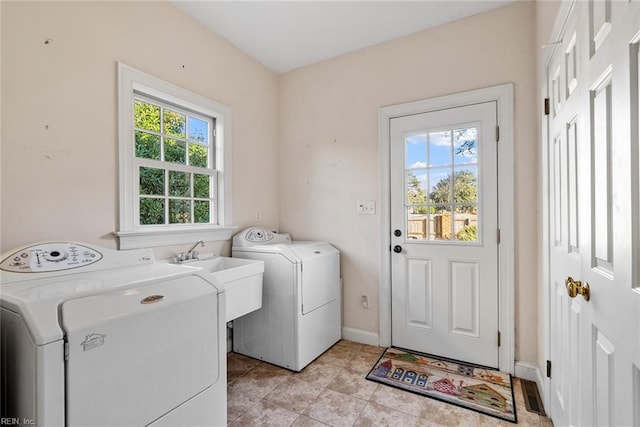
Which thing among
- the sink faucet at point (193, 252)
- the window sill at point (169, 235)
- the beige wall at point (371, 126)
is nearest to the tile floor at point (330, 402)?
the beige wall at point (371, 126)

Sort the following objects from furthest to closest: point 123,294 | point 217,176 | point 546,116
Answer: point 217,176, point 546,116, point 123,294

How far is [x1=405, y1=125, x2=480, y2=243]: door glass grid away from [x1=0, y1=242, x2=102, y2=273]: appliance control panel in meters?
2.20

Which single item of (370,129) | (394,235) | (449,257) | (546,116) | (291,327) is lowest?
(291,327)

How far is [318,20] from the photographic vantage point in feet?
7.66

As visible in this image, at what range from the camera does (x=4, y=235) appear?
140 centimetres

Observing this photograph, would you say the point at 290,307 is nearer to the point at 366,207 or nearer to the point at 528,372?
the point at 366,207

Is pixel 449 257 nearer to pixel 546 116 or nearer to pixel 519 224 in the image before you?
pixel 519 224

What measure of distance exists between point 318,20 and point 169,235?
1.97 meters

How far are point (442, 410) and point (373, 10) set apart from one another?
9.01ft

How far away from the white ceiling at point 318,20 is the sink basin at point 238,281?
185cm

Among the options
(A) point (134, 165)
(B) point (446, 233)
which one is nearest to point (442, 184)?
(B) point (446, 233)

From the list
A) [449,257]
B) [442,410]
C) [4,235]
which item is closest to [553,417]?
[442,410]

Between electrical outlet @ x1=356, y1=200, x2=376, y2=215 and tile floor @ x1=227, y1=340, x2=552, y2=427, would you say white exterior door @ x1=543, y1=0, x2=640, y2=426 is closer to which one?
tile floor @ x1=227, y1=340, x2=552, y2=427

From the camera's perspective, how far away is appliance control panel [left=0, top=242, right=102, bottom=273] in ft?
4.36
